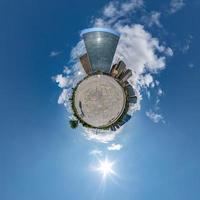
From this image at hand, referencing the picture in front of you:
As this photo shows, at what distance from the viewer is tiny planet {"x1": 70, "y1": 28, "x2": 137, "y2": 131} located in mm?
47156

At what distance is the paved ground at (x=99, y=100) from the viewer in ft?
155

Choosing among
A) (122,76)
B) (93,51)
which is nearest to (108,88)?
(122,76)

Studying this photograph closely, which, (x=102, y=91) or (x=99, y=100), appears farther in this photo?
(x=99, y=100)

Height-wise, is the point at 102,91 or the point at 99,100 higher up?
the point at 102,91

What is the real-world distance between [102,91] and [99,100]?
129 cm

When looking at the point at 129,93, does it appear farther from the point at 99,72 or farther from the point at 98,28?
the point at 98,28

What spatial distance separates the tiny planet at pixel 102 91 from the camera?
47156 mm

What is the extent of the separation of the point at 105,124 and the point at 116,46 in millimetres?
10653

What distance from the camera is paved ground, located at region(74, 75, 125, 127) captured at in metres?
47.2

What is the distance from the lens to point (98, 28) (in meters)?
44.9

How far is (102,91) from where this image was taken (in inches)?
1857

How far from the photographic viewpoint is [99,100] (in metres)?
47.3

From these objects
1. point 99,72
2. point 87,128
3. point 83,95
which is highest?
point 99,72

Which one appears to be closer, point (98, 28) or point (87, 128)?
point (98, 28)
